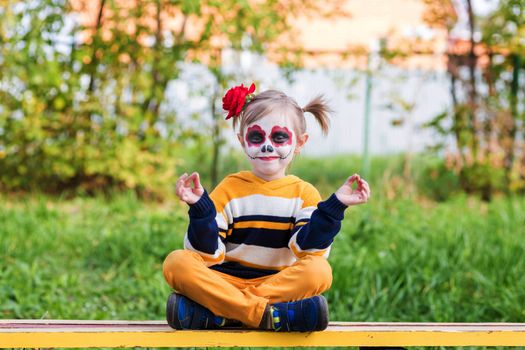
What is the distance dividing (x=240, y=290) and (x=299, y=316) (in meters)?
0.23

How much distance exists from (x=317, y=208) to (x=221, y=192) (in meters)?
0.36

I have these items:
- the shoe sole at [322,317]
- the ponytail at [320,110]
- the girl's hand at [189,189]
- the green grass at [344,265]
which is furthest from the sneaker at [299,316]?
the green grass at [344,265]

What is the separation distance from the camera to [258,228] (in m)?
2.62

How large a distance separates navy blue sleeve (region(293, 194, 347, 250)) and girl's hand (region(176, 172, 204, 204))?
1.23 ft

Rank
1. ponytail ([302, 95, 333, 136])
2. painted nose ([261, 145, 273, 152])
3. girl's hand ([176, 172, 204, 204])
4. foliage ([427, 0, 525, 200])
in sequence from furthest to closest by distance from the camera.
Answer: foliage ([427, 0, 525, 200]), ponytail ([302, 95, 333, 136]), painted nose ([261, 145, 273, 152]), girl's hand ([176, 172, 204, 204])

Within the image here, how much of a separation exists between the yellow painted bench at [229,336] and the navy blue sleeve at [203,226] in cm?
29

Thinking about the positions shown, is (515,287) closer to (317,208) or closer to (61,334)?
(317,208)

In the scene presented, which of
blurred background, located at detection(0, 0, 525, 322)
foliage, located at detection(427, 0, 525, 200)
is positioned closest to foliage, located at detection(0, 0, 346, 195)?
blurred background, located at detection(0, 0, 525, 322)

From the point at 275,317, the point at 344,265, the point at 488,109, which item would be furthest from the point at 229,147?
the point at 275,317

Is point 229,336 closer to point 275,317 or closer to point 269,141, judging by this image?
point 275,317

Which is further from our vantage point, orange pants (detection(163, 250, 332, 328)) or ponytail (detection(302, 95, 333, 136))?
ponytail (detection(302, 95, 333, 136))

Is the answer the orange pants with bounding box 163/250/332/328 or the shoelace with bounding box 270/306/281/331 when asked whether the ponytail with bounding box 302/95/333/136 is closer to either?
the orange pants with bounding box 163/250/332/328

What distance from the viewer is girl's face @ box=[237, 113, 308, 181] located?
8.67 ft

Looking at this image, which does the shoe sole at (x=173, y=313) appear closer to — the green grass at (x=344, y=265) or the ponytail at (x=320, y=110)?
the ponytail at (x=320, y=110)
